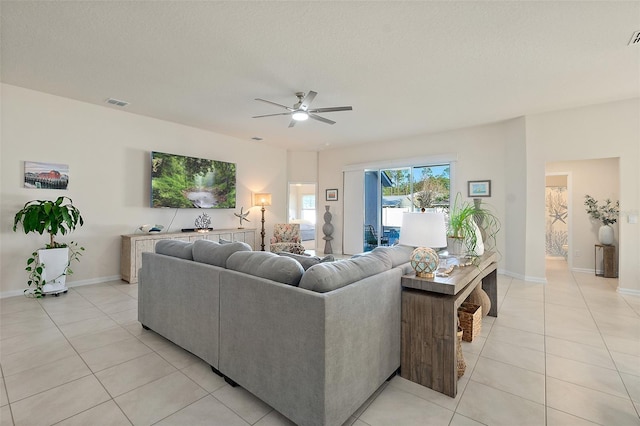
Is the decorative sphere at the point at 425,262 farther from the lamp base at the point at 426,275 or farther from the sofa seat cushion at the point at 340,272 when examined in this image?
the sofa seat cushion at the point at 340,272

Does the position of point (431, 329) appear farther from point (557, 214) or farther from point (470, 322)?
point (557, 214)

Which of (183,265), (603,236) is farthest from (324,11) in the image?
(603,236)

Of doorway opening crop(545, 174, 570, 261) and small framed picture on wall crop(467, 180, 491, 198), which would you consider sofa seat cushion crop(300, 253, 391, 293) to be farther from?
doorway opening crop(545, 174, 570, 261)

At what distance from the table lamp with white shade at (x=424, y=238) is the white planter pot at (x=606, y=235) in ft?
16.2

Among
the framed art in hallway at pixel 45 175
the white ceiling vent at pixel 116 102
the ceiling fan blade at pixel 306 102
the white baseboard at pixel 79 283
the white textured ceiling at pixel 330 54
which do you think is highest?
the white ceiling vent at pixel 116 102

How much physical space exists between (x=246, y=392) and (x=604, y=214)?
6583 millimetres

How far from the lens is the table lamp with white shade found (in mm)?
2004

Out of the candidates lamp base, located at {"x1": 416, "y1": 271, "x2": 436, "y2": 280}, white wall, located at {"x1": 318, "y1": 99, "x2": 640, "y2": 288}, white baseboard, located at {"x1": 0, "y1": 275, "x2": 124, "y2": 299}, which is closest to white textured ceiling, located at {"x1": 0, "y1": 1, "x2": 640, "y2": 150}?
white wall, located at {"x1": 318, "y1": 99, "x2": 640, "y2": 288}

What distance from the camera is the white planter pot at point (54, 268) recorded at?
146 inches

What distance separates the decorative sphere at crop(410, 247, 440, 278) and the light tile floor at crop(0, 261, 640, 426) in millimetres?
764

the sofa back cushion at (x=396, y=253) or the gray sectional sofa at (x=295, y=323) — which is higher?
the sofa back cushion at (x=396, y=253)

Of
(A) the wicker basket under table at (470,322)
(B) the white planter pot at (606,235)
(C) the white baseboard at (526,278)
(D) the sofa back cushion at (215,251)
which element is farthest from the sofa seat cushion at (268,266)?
(B) the white planter pot at (606,235)

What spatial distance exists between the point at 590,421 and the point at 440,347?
85cm

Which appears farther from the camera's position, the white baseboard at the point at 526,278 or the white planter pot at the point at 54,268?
the white baseboard at the point at 526,278
